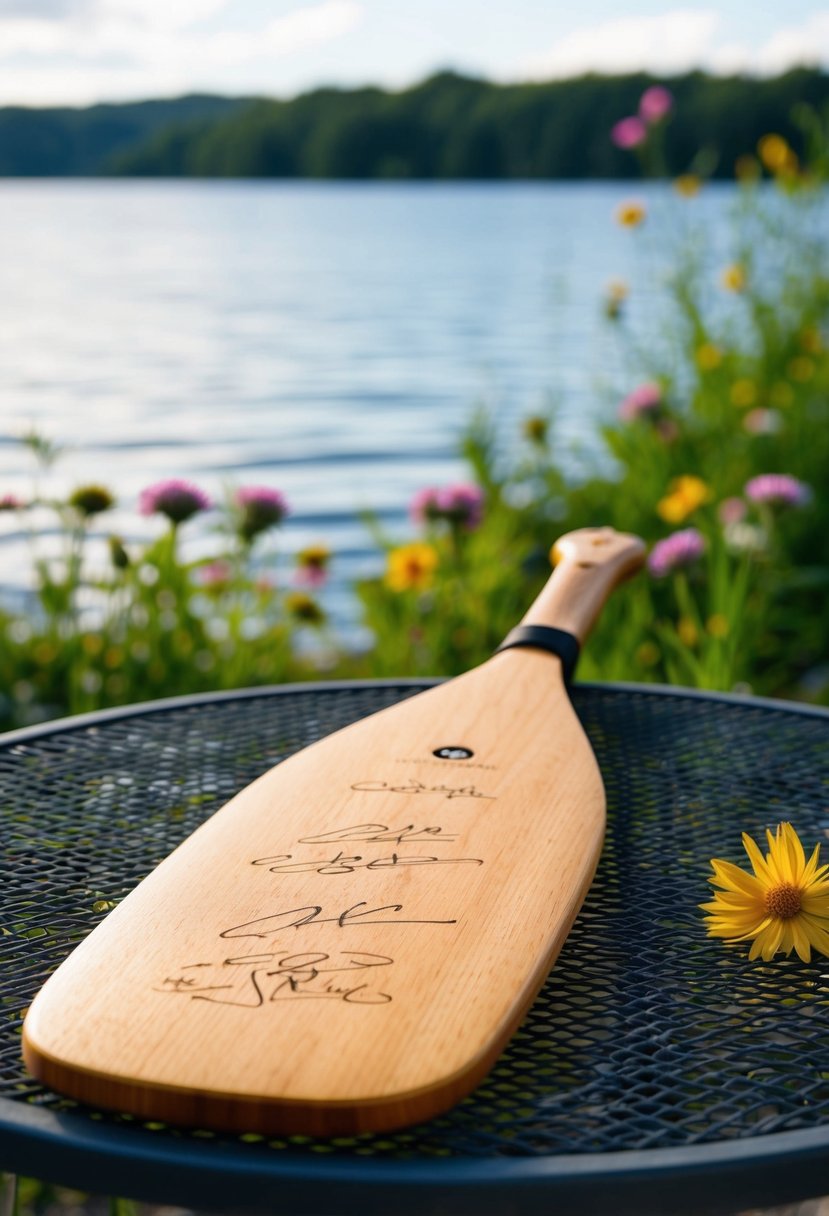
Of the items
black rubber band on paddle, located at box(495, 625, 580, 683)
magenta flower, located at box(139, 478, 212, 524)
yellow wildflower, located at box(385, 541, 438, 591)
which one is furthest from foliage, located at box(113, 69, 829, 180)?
black rubber band on paddle, located at box(495, 625, 580, 683)

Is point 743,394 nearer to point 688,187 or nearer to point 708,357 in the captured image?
point 708,357

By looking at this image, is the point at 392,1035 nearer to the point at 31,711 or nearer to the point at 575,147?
the point at 31,711

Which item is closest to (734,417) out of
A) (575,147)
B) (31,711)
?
(31,711)

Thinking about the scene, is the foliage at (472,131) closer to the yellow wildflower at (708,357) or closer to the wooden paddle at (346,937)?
the yellow wildflower at (708,357)

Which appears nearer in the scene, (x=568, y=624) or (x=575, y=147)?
(x=568, y=624)
